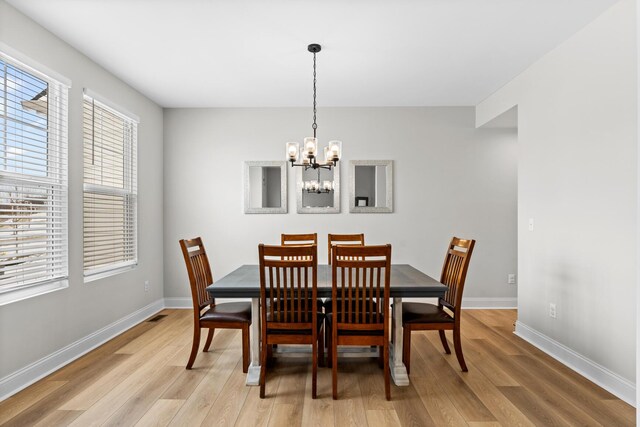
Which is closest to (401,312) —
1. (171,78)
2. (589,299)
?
(589,299)

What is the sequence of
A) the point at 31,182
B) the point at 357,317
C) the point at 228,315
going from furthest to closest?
the point at 228,315 → the point at 31,182 → the point at 357,317

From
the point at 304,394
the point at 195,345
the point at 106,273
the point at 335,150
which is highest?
the point at 335,150

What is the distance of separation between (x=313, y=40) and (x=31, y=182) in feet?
7.75

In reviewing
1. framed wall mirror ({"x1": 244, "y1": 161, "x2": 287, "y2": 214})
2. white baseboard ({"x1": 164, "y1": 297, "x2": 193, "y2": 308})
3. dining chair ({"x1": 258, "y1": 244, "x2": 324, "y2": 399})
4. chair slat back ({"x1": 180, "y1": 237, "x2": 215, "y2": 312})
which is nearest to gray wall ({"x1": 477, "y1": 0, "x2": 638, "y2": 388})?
dining chair ({"x1": 258, "y1": 244, "x2": 324, "y2": 399})

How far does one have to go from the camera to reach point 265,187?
4.70 m

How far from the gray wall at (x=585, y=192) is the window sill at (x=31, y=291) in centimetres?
405

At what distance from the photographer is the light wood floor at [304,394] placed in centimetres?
212

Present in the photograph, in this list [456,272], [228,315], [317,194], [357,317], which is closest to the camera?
[357,317]

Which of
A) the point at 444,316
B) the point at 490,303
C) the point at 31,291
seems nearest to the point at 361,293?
the point at 444,316

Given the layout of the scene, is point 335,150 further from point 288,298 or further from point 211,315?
point 211,315

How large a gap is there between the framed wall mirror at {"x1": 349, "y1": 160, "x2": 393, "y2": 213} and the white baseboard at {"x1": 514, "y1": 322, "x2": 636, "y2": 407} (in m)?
2.05

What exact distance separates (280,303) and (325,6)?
203 centimetres

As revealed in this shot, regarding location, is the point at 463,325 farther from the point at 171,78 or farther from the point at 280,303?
the point at 171,78

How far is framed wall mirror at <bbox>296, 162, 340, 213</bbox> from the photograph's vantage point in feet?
15.3
